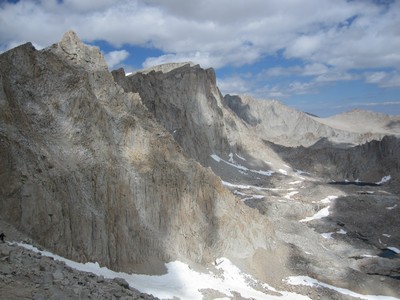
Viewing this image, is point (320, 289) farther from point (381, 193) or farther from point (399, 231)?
point (381, 193)

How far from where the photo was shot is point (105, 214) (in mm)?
28953

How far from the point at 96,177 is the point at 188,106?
76412mm

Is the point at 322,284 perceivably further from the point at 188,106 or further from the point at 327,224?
the point at 188,106

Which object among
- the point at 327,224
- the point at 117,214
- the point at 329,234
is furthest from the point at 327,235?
the point at 117,214

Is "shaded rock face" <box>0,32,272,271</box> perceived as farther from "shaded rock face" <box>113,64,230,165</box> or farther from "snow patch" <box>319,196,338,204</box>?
"shaded rock face" <box>113,64,230,165</box>

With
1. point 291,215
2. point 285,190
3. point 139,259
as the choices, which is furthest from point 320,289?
point 285,190

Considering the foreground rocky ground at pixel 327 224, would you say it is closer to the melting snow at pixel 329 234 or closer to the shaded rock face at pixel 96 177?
the melting snow at pixel 329 234

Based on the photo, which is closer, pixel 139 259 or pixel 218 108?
pixel 139 259

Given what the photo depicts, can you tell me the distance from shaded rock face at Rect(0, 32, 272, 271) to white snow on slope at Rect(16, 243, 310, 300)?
3.29 ft

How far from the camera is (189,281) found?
3091cm

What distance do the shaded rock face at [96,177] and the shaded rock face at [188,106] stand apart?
4844 cm

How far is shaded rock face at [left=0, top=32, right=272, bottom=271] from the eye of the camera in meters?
25.1

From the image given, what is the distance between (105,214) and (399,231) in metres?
53.4

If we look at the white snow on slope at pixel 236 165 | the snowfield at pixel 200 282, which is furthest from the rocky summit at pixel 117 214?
the white snow on slope at pixel 236 165
